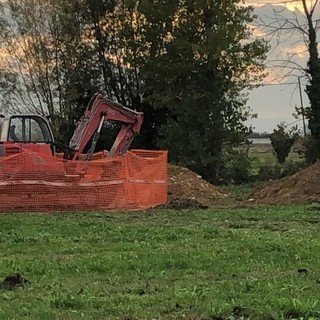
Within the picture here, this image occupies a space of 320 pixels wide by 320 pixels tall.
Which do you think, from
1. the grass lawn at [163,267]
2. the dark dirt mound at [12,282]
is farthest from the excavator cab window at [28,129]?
the dark dirt mound at [12,282]

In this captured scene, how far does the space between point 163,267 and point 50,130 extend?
1285cm

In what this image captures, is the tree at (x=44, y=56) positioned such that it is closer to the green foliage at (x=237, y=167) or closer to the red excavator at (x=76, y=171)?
the green foliage at (x=237, y=167)

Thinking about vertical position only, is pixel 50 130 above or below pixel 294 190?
above

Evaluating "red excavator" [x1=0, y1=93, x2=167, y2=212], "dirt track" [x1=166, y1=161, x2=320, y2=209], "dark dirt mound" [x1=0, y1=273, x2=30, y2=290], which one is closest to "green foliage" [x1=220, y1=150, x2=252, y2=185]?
"dirt track" [x1=166, y1=161, x2=320, y2=209]

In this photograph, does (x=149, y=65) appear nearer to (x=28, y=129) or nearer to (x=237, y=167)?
(x=237, y=167)

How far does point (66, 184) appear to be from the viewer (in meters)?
20.0

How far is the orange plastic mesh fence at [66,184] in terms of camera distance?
19.6 m

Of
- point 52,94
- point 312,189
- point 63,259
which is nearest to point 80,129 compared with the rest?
point 312,189

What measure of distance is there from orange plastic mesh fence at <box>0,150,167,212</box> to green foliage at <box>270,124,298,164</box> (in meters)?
23.6

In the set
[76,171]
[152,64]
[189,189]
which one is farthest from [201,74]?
[76,171]

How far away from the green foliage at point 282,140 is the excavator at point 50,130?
22.2 metres

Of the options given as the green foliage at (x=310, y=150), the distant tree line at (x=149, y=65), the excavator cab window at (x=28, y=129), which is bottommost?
the green foliage at (x=310, y=150)

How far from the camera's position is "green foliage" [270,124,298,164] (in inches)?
1721

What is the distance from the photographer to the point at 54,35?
4353 cm
